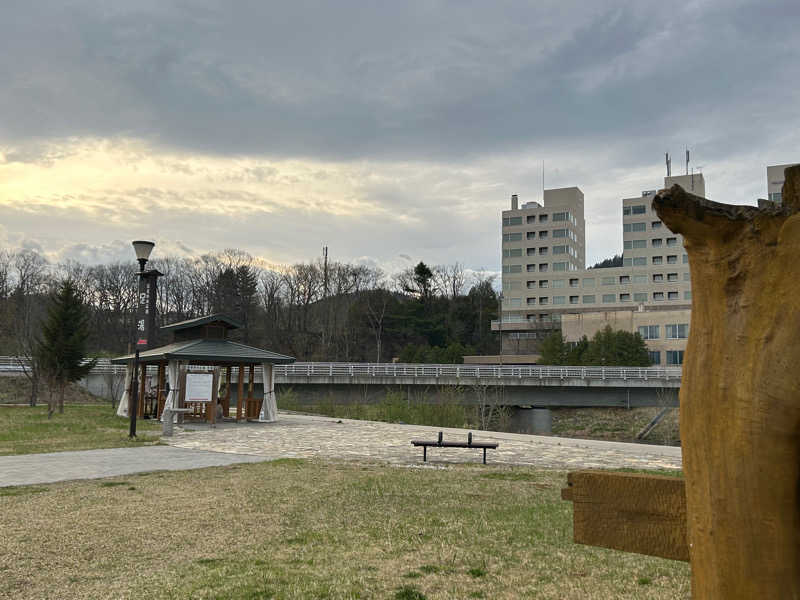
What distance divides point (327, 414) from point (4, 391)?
852 inches

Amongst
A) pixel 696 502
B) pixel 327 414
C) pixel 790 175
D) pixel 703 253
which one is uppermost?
pixel 790 175

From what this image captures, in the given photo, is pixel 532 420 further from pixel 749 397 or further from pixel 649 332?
pixel 749 397

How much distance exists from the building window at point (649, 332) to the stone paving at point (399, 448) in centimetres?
4979

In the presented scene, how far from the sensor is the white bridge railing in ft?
140

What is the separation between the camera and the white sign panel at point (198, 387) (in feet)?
82.8

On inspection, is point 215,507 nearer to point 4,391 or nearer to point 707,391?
point 707,391

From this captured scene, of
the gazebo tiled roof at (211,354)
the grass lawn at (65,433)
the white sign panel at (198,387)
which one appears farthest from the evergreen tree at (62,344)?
the white sign panel at (198,387)

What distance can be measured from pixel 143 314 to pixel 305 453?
22.1ft

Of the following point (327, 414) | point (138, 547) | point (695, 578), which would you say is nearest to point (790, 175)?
point (695, 578)

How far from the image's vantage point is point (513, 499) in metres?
9.16

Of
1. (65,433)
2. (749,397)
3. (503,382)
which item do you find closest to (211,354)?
(65,433)

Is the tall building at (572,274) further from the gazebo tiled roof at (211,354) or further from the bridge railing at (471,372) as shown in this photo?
the gazebo tiled roof at (211,354)

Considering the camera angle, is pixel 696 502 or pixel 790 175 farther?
pixel 696 502

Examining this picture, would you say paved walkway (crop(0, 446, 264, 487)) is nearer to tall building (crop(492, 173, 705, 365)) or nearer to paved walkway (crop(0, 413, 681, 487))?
paved walkway (crop(0, 413, 681, 487))
